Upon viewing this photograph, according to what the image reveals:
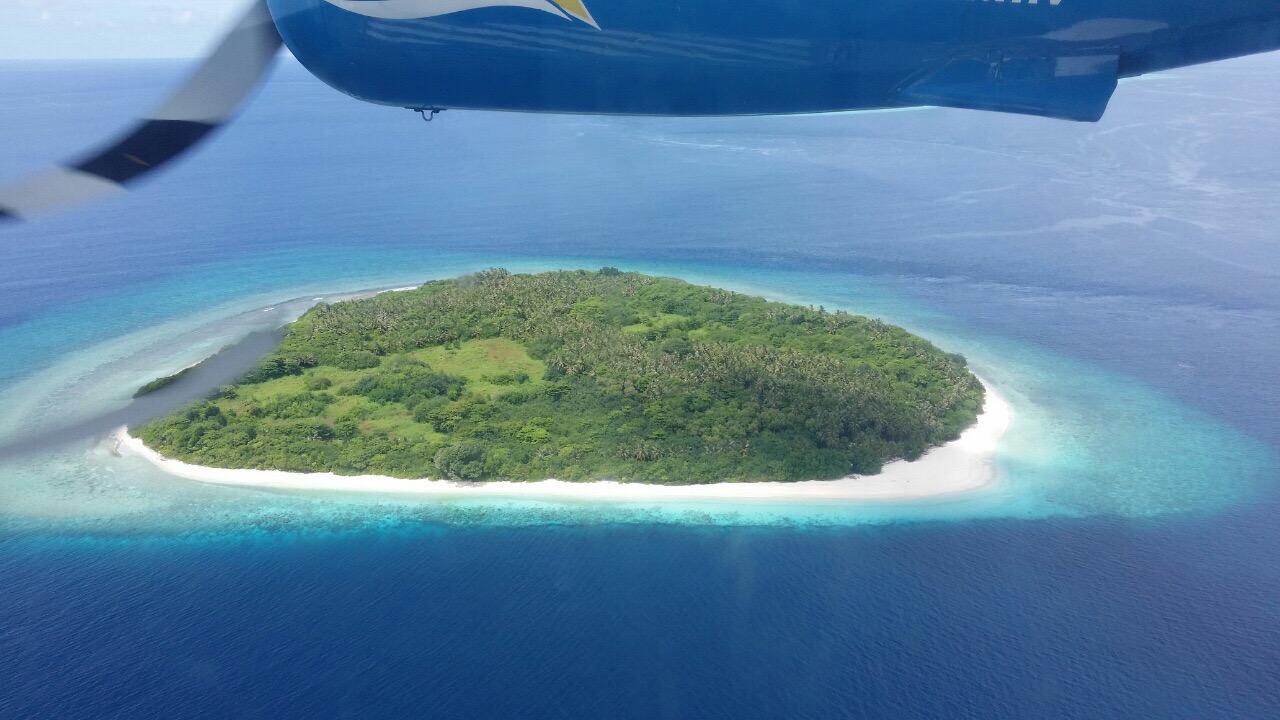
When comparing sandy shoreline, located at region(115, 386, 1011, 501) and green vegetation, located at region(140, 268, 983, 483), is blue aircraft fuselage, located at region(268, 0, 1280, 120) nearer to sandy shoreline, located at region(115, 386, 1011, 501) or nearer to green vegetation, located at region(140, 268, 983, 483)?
sandy shoreline, located at region(115, 386, 1011, 501)

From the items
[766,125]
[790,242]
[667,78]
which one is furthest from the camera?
[766,125]

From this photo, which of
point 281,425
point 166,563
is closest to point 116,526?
point 166,563

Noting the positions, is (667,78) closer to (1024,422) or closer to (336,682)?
(336,682)

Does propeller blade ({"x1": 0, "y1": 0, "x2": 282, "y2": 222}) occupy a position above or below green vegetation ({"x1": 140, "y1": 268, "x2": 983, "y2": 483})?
above

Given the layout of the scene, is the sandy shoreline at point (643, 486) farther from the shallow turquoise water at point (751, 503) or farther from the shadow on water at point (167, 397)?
the shadow on water at point (167, 397)

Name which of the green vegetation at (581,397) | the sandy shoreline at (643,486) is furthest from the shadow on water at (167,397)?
the green vegetation at (581,397)

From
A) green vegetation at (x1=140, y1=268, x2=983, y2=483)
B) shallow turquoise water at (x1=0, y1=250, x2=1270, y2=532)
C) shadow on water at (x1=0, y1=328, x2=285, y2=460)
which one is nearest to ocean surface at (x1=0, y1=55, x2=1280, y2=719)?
shallow turquoise water at (x1=0, y1=250, x2=1270, y2=532)
